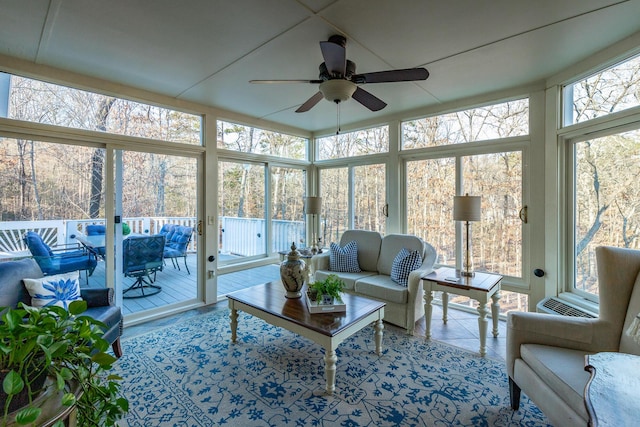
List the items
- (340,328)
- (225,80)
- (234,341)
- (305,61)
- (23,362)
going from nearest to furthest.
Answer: (23,362), (340,328), (305,61), (234,341), (225,80)

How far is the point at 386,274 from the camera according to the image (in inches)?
148

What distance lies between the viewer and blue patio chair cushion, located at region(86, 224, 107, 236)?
10.1ft

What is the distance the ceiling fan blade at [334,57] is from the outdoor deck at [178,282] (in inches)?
120

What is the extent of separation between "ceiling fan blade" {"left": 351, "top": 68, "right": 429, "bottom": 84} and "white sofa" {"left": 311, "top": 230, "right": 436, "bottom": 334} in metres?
1.96

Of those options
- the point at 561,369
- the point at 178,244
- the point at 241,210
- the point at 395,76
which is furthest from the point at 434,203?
the point at 178,244

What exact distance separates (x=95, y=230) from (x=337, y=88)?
296cm

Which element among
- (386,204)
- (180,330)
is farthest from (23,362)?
(386,204)

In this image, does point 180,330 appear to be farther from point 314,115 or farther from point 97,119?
point 314,115

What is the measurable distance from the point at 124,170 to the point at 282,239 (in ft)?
8.34

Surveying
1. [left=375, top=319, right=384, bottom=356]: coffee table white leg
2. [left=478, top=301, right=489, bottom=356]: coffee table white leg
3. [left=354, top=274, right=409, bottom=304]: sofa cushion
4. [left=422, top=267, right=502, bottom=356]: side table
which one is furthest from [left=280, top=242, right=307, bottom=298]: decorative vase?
[left=478, top=301, right=489, bottom=356]: coffee table white leg

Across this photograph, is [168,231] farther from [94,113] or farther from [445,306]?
[445,306]

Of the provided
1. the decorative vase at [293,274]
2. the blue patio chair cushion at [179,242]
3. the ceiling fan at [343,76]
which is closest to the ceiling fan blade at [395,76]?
the ceiling fan at [343,76]

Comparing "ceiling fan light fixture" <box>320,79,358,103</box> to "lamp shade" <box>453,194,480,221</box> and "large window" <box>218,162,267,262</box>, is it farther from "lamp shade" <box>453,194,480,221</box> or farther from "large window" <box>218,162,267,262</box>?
"large window" <box>218,162,267,262</box>

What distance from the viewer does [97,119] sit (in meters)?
3.07
